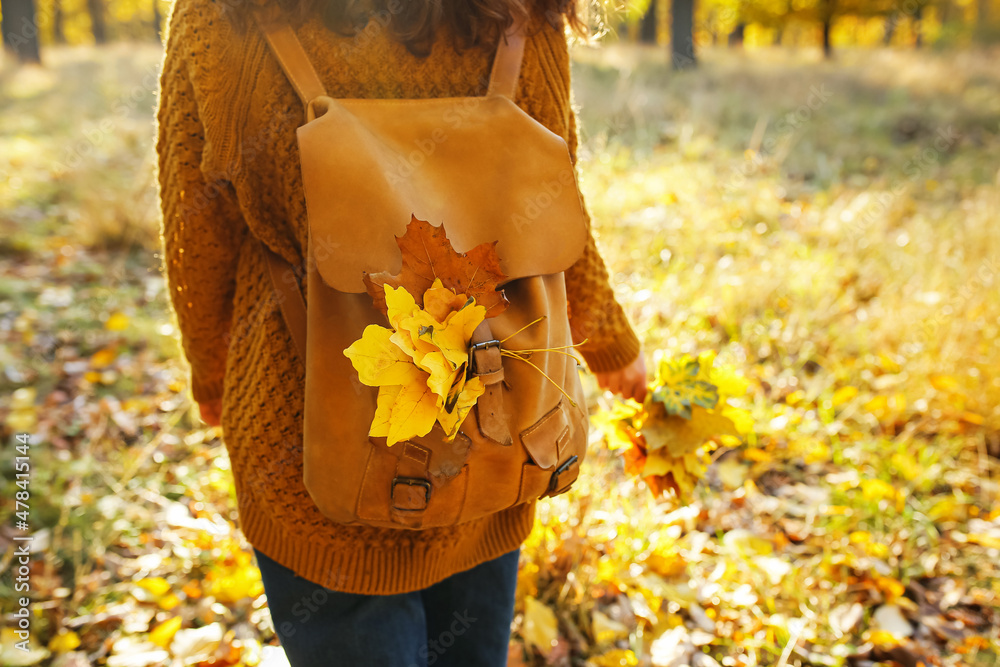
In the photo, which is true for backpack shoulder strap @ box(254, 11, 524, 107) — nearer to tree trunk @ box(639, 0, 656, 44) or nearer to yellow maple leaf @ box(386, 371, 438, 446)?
yellow maple leaf @ box(386, 371, 438, 446)

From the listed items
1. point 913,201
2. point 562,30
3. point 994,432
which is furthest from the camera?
point 913,201

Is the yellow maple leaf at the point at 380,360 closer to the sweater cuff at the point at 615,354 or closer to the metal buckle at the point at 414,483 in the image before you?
the metal buckle at the point at 414,483

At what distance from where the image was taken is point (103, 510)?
2365 millimetres

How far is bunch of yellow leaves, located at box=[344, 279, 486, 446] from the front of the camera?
2.54 feet

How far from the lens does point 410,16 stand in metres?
0.95

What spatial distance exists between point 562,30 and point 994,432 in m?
2.70

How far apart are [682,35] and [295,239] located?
11.0 meters

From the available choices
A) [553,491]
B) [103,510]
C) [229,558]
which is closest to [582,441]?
[553,491]

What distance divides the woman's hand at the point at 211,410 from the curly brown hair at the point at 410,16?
0.77 meters

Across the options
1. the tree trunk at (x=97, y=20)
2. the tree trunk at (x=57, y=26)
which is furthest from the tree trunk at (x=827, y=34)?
the tree trunk at (x=57, y=26)

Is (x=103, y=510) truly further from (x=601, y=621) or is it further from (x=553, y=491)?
(x=553, y=491)

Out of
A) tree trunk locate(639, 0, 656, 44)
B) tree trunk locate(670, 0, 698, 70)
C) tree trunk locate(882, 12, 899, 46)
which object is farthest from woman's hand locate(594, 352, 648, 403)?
tree trunk locate(639, 0, 656, 44)

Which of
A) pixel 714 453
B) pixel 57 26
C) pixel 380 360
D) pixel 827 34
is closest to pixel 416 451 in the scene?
pixel 380 360

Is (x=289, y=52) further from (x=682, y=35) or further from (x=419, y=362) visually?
(x=682, y=35)
